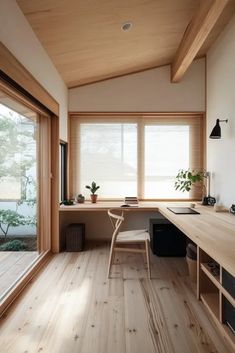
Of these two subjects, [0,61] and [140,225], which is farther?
[140,225]

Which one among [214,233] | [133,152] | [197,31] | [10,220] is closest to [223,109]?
[197,31]

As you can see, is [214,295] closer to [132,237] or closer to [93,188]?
[132,237]

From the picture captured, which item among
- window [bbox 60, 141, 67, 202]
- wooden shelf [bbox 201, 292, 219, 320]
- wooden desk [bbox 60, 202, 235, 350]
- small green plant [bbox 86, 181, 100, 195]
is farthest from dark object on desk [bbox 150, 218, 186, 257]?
window [bbox 60, 141, 67, 202]

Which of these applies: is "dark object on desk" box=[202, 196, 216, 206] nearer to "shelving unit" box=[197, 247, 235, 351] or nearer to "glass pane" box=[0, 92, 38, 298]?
"shelving unit" box=[197, 247, 235, 351]

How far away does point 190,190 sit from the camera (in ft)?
13.3

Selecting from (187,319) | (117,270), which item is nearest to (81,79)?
(117,270)

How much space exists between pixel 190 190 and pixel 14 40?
319 centimetres

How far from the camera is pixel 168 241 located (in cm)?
340

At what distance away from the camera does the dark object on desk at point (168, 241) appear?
11.1 ft

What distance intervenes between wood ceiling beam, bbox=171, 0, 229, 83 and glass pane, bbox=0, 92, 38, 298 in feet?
6.30

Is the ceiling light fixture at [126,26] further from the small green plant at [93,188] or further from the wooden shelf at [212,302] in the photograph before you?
the wooden shelf at [212,302]

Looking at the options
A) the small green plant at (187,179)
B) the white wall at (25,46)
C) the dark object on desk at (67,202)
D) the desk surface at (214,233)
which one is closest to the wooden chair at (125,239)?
the desk surface at (214,233)

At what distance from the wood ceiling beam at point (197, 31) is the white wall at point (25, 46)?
1591 mm

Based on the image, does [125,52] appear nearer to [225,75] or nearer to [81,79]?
[81,79]
